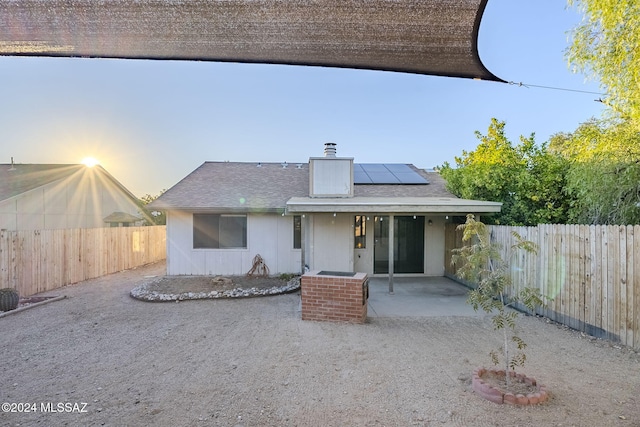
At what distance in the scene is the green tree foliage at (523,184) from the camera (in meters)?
9.30

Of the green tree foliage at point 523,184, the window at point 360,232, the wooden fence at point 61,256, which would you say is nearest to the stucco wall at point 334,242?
the window at point 360,232

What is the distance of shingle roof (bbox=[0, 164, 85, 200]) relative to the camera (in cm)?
1549

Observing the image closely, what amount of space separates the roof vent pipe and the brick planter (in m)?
6.01

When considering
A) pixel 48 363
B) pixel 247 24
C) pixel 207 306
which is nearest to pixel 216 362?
pixel 48 363

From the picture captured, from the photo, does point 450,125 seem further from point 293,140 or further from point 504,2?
point 504,2

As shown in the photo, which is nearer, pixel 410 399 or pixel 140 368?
pixel 410 399

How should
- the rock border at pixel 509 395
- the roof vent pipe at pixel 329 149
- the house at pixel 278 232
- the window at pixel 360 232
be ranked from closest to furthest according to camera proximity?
the rock border at pixel 509 395
the window at pixel 360 232
the house at pixel 278 232
the roof vent pipe at pixel 329 149

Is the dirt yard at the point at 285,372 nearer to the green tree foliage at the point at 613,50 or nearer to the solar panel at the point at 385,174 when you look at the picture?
the green tree foliage at the point at 613,50

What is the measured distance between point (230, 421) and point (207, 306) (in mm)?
4911

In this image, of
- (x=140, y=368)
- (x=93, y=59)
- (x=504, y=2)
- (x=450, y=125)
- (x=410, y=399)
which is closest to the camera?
(x=504, y=2)

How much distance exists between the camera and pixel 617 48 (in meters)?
5.69

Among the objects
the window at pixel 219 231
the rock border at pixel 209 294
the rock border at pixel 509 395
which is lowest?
the rock border at pixel 209 294

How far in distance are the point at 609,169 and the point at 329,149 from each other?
755cm

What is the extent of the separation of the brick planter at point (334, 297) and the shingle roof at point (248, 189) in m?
5.22
